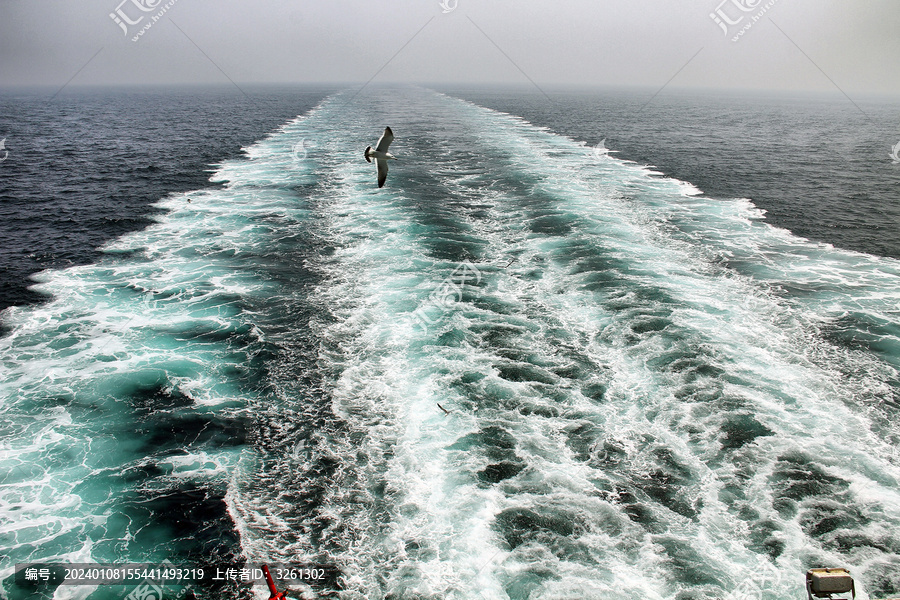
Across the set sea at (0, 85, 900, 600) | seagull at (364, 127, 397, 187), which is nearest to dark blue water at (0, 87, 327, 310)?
sea at (0, 85, 900, 600)

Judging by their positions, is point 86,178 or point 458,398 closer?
point 458,398

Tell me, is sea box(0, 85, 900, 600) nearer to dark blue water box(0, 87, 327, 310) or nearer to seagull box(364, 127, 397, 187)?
dark blue water box(0, 87, 327, 310)

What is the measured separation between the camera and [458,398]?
20.0 meters

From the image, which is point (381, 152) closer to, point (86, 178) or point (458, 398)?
point (458, 398)

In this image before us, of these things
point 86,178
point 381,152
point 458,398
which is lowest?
point 458,398

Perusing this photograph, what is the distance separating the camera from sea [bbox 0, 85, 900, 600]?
1388 centimetres

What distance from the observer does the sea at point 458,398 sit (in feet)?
45.5

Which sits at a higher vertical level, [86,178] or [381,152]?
[381,152]

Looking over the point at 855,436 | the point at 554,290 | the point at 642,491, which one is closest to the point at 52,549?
the point at 642,491

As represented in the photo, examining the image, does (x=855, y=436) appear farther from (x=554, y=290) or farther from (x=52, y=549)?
(x=52, y=549)

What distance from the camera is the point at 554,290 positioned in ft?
92.7

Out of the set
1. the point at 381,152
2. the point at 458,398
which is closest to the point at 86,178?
the point at 381,152

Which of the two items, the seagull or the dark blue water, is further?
the dark blue water

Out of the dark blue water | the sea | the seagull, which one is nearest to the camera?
the sea
